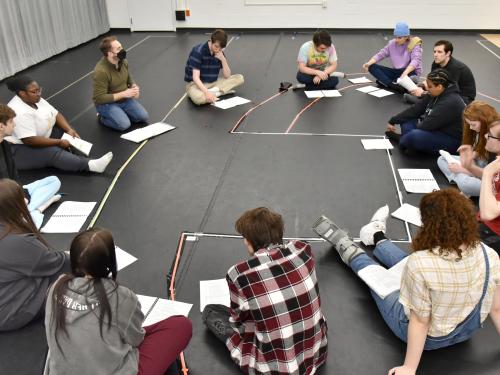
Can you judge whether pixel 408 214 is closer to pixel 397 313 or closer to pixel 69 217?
pixel 397 313

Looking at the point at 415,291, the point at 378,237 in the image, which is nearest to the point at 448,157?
the point at 378,237

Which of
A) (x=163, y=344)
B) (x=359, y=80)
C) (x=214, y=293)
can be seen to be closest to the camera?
(x=163, y=344)

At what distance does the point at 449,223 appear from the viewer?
1.76 m

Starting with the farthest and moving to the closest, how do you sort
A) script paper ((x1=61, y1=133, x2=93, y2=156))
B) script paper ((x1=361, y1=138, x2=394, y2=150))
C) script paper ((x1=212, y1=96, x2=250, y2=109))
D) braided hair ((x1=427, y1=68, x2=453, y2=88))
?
script paper ((x1=212, y1=96, x2=250, y2=109)), script paper ((x1=361, y1=138, x2=394, y2=150)), script paper ((x1=61, y1=133, x2=93, y2=156)), braided hair ((x1=427, y1=68, x2=453, y2=88))

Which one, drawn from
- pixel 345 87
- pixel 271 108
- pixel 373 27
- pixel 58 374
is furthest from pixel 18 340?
pixel 373 27

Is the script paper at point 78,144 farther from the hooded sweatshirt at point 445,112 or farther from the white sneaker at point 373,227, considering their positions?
the hooded sweatshirt at point 445,112

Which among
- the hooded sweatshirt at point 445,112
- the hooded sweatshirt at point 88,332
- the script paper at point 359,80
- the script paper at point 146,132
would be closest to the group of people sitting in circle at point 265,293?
the hooded sweatshirt at point 88,332

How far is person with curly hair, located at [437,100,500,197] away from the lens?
3.12 metres

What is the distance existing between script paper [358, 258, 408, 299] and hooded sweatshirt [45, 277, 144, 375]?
4.44ft

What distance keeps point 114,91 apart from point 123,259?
2.54 meters

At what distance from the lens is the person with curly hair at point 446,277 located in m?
1.77

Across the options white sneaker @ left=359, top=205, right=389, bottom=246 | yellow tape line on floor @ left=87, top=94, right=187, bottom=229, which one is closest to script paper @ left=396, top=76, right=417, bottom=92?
white sneaker @ left=359, top=205, right=389, bottom=246

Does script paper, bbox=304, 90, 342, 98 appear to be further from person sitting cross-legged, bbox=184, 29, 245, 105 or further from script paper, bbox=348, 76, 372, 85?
person sitting cross-legged, bbox=184, 29, 245, 105

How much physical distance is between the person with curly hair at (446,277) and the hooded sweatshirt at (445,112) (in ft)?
7.04
